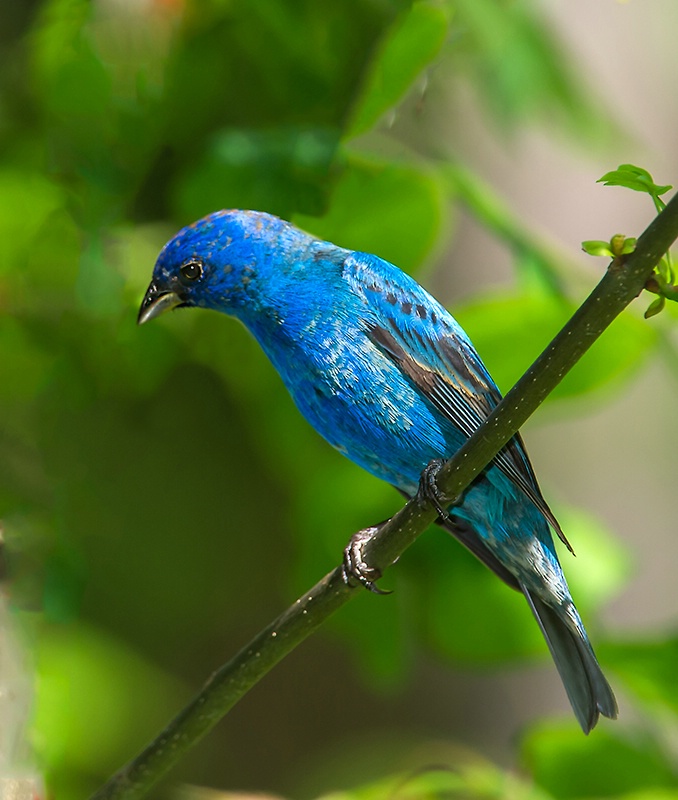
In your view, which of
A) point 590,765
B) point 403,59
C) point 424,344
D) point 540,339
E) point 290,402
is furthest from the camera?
point 290,402

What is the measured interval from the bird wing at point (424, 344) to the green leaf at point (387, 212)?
0.19 metres

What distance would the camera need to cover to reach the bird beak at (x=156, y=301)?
1817 mm

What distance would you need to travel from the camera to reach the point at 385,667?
7.25 feet

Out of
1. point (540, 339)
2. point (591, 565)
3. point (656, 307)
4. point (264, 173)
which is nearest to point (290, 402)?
point (264, 173)

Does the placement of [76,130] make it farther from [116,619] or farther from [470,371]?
[116,619]

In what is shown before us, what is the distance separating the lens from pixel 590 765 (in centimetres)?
205

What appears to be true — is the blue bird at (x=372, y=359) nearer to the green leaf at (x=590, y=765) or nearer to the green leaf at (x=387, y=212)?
the green leaf at (x=387, y=212)

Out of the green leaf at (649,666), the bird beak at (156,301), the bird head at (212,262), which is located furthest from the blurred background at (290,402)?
the bird beak at (156,301)

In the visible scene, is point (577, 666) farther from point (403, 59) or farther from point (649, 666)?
point (403, 59)

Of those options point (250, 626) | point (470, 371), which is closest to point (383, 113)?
point (470, 371)

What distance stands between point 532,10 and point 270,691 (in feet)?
6.54

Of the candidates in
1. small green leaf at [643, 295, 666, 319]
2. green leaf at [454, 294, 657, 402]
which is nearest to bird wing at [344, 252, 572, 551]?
green leaf at [454, 294, 657, 402]

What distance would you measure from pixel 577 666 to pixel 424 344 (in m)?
0.62

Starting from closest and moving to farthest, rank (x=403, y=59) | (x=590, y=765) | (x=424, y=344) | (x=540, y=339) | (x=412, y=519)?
1. (x=412, y=519)
2. (x=403, y=59)
3. (x=424, y=344)
4. (x=540, y=339)
5. (x=590, y=765)
